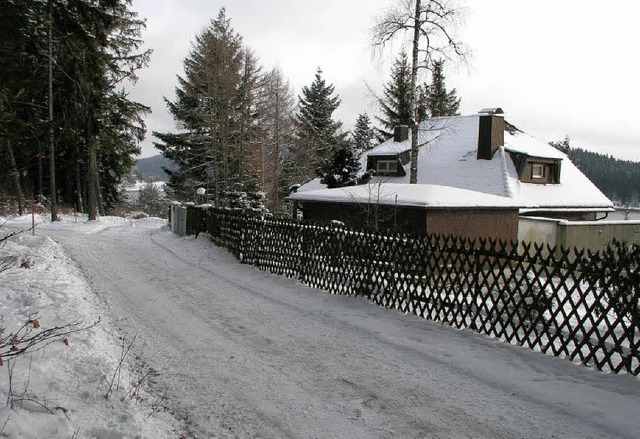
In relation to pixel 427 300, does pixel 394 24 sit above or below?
above

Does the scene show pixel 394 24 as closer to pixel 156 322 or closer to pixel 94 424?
pixel 156 322

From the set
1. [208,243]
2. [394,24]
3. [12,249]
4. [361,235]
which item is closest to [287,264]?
[361,235]

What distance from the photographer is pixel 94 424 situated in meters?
3.31

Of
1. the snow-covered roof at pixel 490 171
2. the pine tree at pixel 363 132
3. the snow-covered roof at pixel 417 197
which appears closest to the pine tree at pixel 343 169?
the snow-covered roof at pixel 490 171

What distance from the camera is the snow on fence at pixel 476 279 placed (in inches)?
193

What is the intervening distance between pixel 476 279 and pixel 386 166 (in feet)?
65.0

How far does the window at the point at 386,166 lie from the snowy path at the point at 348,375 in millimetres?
18061

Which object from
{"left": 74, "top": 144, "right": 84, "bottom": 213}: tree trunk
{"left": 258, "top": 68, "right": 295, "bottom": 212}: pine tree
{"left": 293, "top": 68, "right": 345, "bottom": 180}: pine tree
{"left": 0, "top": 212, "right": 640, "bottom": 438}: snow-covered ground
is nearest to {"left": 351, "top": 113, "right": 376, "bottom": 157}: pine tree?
{"left": 293, "top": 68, "right": 345, "bottom": 180}: pine tree

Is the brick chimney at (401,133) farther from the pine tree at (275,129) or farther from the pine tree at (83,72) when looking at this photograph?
the pine tree at (83,72)

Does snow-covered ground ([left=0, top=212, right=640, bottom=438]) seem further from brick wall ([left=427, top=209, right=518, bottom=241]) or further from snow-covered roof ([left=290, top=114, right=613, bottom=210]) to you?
snow-covered roof ([left=290, top=114, right=613, bottom=210])

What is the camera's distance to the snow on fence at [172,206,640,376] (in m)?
4.91

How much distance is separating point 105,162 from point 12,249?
2429cm

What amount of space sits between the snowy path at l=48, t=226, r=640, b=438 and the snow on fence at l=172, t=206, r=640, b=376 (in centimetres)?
31

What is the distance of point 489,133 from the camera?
23484 millimetres
